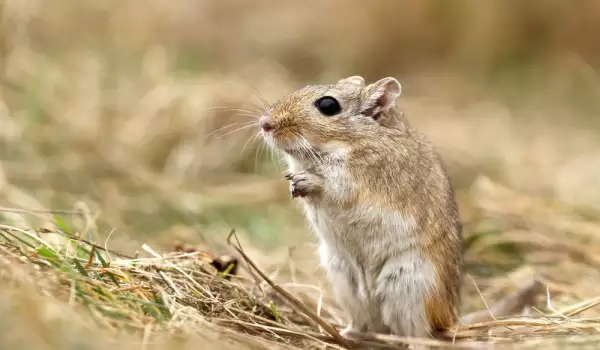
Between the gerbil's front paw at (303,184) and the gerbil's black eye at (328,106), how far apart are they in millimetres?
396

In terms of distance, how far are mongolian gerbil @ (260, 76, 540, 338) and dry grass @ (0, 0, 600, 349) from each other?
25 cm

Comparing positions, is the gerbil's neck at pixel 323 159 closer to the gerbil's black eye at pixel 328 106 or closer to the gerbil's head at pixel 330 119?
the gerbil's head at pixel 330 119

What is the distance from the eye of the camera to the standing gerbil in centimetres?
382

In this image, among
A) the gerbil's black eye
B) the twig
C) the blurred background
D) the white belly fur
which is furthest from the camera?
the blurred background

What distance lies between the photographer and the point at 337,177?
3838 mm

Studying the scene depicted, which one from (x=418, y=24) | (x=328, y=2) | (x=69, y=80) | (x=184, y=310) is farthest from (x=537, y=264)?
(x=328, y=2)

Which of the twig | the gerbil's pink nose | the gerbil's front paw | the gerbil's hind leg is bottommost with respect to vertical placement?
the twig

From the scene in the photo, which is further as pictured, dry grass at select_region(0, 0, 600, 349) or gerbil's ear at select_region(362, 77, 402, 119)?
gerbil's ear at select_region(362, 77, 402, 119)

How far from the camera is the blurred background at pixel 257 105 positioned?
5.82 m

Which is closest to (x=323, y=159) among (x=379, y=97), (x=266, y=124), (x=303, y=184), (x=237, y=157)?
(x=303, y=184)

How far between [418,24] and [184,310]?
29.7ft

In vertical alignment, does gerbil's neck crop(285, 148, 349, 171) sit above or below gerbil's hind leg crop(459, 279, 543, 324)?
above

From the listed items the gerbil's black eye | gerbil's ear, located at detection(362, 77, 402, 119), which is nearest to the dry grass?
the gerbil's black eye

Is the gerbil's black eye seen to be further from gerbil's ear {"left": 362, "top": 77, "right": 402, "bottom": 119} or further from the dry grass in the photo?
the dry grass
